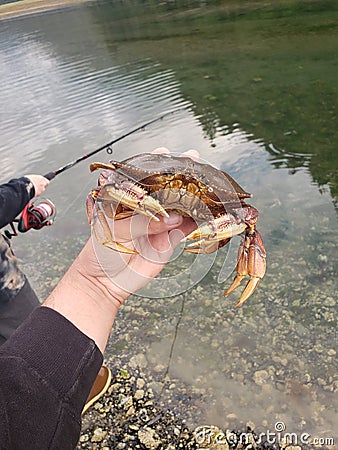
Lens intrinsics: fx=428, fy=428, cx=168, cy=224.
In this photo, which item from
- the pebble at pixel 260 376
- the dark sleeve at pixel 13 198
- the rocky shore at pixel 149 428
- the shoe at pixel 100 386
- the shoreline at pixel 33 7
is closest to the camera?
the rocky shore at pixel 149 428

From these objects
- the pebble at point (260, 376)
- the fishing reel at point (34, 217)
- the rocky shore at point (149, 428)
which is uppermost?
the fishing reel at point (34, 217)

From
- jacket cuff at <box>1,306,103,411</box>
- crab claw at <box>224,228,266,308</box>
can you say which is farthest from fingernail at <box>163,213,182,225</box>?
jacket cuff at <box>1,306,103,411</box>

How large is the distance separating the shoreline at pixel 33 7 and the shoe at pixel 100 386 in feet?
148

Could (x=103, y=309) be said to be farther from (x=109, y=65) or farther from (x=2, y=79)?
(x=2, y=79)

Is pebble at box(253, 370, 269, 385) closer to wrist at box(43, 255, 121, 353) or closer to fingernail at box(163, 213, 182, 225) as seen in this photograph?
wrist at box(43, 255, 121, 353)

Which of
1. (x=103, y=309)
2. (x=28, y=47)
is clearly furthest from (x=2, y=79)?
(x=103, y=309)

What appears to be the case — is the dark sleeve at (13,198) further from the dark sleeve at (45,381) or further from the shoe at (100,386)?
the dark sleeve at (45,381)

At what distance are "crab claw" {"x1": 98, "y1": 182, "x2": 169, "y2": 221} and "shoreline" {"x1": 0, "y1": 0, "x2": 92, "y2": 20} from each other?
151 ft

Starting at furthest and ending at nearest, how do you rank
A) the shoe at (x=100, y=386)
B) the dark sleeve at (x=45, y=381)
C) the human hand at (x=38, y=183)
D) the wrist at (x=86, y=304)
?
1. the human hand at (x=38, y=183)
2. the shoe at (x=100, y=386)
3. the wrist at (x=86, y=304)
4. the dark sleeve at (x=45, y=381)

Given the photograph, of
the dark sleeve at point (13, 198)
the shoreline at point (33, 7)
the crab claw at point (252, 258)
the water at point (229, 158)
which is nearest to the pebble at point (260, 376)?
the water at point (229, 158)

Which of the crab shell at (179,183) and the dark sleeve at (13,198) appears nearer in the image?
the crab shell at (179,183)

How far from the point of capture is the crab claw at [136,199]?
223cm

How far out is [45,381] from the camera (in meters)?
1.75

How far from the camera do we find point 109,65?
58.6ft
